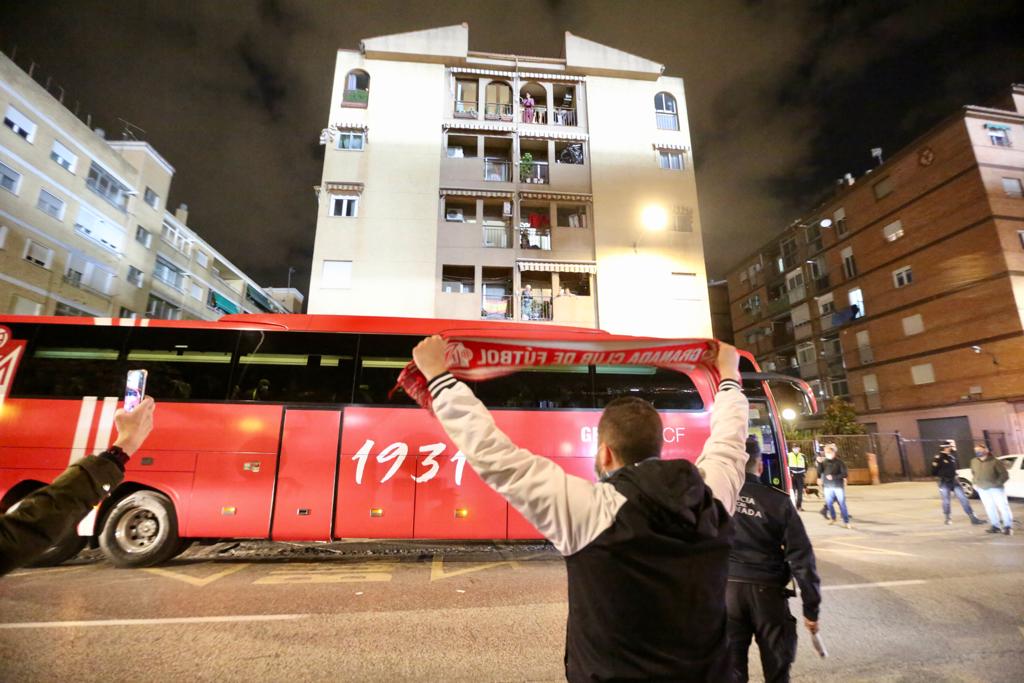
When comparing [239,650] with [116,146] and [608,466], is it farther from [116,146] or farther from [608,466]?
[116,146]

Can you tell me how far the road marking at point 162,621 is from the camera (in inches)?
180

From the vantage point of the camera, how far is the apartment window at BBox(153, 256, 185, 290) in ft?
120

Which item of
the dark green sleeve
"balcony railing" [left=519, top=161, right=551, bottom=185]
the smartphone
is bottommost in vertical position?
the dark green sleeve

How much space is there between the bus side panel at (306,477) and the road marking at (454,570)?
1.68 m

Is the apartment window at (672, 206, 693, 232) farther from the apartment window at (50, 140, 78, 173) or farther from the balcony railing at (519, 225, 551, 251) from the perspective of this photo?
the apartment window at (50, 140, 78, 173)

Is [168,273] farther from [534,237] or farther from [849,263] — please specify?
[849,263]

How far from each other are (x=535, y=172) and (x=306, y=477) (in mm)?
20582

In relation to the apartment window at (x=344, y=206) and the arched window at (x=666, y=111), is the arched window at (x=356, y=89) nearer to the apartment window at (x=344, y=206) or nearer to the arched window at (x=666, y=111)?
the apartment window at (x=344, y=206)

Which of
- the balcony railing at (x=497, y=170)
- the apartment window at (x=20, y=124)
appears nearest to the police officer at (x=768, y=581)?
the balcony railing at (x=497, y=170)

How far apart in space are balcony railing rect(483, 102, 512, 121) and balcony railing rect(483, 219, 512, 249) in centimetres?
592

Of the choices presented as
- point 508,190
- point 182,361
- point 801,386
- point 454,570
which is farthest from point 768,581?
point 508,190

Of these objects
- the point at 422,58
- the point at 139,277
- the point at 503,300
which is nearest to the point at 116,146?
the point at 139,277

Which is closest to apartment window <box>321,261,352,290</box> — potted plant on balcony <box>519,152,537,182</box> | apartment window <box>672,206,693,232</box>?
potted plant on balcony <box>519,152,537,182</box>

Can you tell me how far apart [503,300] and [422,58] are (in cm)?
1362
